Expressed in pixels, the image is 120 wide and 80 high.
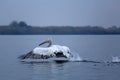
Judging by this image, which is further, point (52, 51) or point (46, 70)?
point (52, 51)

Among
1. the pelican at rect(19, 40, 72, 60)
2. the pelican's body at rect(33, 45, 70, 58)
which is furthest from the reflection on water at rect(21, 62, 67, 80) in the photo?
the pelican's body at rect(33, 45, 70, 58)

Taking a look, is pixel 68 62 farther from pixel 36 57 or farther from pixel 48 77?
pixel 48 77

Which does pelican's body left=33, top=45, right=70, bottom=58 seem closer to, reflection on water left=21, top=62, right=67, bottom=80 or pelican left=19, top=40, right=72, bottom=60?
pelican left=19, top=40, right=72, bottom=60

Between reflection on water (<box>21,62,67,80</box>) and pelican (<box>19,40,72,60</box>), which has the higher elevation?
pelican (<box>19,40,72,60</box>)

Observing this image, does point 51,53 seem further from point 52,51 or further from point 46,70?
point 46,70

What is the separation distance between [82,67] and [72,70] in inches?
96.8

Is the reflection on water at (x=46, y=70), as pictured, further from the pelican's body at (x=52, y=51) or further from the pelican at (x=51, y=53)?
the pelican's body at (x=52, y=51)

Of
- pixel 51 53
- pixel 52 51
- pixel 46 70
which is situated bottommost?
pixel 46 70

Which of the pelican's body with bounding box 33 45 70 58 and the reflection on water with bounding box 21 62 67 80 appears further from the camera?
the pelican's body with bounding box 33 45 70 58

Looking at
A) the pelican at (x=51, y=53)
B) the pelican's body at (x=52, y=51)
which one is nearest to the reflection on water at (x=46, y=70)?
the pelican at (x=51, y=53)

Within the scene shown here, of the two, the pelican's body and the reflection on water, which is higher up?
the pelican's body

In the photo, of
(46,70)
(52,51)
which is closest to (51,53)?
(52,51)

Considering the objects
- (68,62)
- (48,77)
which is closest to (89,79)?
(48,77)

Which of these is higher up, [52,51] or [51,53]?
[52,51]
